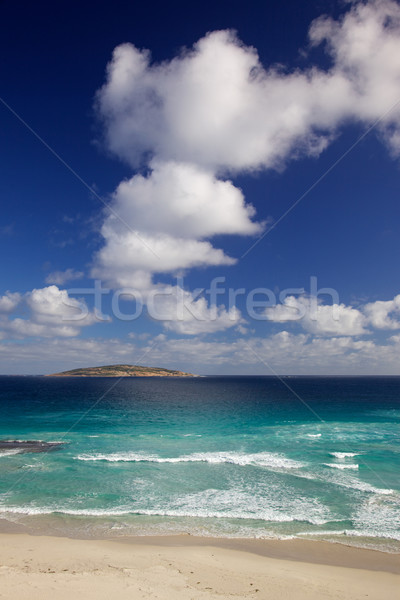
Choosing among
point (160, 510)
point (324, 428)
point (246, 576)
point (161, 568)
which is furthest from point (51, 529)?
point (324, 428)

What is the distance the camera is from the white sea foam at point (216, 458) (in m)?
25.1

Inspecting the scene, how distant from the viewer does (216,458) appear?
26.5 metres

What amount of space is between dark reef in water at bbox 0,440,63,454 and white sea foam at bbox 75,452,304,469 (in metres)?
4.42

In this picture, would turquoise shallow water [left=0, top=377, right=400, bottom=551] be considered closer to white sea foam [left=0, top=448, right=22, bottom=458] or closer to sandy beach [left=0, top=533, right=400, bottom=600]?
white sea foam [left=0, top=448, right=22, bottom=458]

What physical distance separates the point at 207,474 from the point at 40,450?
15746 mm

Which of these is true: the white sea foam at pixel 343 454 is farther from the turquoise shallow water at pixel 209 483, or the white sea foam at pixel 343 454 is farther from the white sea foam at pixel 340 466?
the white sea foam at pixel 340 466

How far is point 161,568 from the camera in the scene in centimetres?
1087

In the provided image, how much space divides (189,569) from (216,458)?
16170 millimetres

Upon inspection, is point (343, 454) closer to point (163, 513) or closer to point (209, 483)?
point (209, 483)

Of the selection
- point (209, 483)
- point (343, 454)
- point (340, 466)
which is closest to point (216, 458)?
point (209, 483)

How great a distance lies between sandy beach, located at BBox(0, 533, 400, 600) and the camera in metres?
9.32

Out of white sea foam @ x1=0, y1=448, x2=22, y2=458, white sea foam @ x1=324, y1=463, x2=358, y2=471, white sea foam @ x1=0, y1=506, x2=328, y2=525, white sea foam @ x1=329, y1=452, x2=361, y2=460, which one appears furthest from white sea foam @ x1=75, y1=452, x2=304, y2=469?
white sea foam @ x1=0, y1=506, x2=328, y2=525

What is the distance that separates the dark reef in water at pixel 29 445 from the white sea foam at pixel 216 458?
442 centimetres

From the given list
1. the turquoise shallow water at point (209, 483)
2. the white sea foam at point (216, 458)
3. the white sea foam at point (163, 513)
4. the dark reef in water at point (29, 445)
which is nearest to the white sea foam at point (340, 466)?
the turquoise shallow water at point (209, 483)
